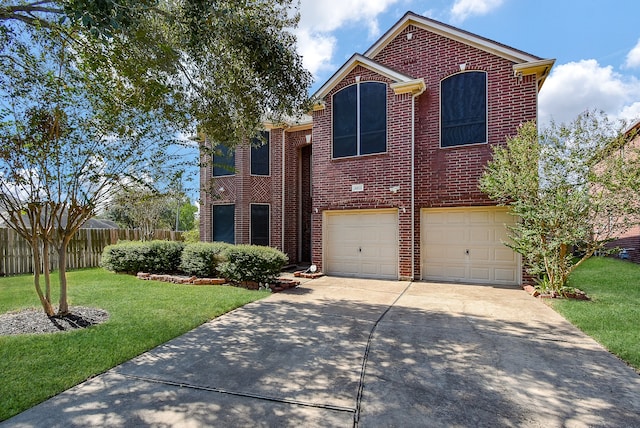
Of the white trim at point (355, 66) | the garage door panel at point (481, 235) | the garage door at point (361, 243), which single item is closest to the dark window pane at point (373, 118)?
the white trim at point (355, 66)

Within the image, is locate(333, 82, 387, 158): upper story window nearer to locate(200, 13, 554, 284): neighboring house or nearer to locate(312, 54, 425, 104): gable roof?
locate(200, 13, 554, 284): neighboring house

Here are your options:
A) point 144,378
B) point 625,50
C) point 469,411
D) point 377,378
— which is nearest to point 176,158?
point 144,378

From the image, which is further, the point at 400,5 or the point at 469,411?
the point at 400,5

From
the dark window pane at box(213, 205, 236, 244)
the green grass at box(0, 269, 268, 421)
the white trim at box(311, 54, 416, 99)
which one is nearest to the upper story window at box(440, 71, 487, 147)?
the white trim at box(311, 54, 416, 99)

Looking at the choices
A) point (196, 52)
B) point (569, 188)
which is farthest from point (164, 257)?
point (569, 188)

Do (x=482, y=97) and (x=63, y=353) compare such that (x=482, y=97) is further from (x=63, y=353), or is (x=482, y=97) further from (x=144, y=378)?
(x=63, y=353)

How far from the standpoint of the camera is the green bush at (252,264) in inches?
319

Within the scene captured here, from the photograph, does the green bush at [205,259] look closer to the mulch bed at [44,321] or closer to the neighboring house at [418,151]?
the neighboring house at [418,151]

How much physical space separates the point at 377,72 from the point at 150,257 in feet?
30.1

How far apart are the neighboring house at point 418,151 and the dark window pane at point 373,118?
0.11 ft

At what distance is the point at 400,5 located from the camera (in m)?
9.78

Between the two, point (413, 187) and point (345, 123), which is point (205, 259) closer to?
point (345, 123)

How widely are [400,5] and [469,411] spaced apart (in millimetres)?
10783

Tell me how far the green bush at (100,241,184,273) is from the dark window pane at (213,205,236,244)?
2530mm
